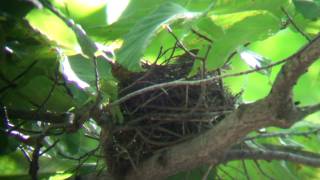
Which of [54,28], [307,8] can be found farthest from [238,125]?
[54,28]

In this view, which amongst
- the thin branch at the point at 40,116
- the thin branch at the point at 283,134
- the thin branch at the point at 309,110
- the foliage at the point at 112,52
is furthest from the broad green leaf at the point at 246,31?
the thin branch at the point at 40,116

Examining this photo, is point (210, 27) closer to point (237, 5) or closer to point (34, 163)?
point (237, 5)

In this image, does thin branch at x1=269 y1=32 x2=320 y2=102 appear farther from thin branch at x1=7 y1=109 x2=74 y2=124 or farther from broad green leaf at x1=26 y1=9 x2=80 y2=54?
thin branch at x1=7 y1=109 x2=74 y2=124

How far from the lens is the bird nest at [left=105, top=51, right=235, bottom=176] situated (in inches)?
36.9

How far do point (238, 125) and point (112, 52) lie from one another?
24cm

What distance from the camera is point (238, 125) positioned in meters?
0.82

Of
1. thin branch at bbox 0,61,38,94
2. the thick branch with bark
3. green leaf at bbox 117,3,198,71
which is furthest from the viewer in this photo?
thin branch at bbox 0,61,38,94

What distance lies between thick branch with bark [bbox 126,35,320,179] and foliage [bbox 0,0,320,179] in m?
0.05

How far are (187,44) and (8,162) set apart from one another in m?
0.55

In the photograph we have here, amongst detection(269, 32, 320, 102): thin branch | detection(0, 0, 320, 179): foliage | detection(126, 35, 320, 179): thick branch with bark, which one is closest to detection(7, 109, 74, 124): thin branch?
detection(0, 0, 320, 179): foliage

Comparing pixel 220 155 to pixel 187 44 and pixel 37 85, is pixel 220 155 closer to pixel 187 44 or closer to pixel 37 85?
pixel 187 44

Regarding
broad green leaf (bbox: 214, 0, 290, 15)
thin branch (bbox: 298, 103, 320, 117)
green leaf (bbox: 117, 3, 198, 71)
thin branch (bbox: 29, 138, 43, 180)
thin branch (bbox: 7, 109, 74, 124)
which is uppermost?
thin branch (bbox: 7, 109, 74, 124)

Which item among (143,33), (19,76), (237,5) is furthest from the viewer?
(19,76)

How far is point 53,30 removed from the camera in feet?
2.20
